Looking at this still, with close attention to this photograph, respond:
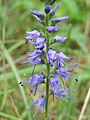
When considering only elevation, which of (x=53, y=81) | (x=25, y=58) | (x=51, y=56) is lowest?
(x=25, y=58)

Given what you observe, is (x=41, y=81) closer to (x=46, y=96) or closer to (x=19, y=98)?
(x=46, y=96)

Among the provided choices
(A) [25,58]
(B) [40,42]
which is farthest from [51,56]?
(A) [25,58]

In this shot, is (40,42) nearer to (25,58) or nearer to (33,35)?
(33,35)

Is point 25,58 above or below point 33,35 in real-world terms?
below

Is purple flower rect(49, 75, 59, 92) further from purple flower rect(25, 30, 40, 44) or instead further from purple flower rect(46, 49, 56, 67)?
purple flower rect(25, 30, 40, 44)

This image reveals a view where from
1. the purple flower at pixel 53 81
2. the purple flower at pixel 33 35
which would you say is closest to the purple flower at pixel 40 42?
the purple flower at pixel 33 35

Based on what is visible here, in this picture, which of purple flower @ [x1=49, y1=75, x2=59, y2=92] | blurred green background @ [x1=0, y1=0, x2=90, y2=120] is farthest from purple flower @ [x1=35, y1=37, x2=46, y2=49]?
blurred green background @ [x1=0, y1=0, x2=90, y2=120]

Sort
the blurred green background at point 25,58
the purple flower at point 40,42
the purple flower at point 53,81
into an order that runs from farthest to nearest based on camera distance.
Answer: the blurred green background at point 25,58
the purple flower at point 53,81
the purple flower at point 40,42

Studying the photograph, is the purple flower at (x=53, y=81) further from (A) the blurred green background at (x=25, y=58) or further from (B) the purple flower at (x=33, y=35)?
(A) the blurred green background at (x=25, y=58)
